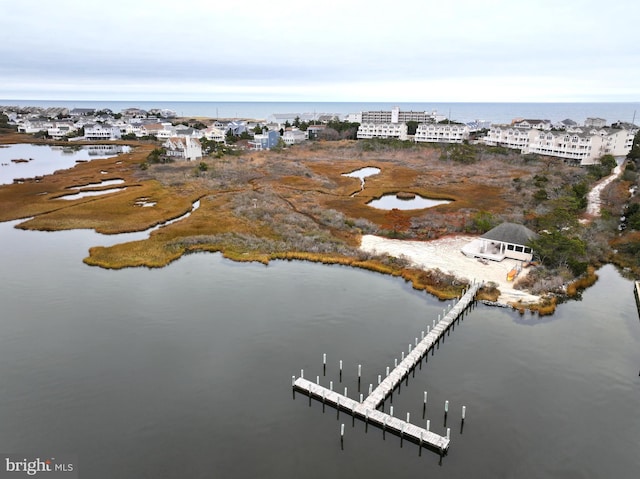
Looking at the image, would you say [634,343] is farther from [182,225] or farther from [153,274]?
[182,225]

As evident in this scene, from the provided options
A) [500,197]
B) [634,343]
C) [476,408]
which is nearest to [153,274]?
[476,408]

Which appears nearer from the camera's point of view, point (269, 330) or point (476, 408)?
point (476, 408)

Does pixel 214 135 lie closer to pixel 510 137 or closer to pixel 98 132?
pixel 98 132

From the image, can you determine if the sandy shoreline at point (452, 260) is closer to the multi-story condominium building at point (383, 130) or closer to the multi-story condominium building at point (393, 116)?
the multi-story condominium building at point (383, 130)

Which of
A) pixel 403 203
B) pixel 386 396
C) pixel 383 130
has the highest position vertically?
pixel 383 130

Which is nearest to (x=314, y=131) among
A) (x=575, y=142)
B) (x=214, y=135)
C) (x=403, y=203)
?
(x=214, y=135)

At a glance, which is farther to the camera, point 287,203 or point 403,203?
point 403,203

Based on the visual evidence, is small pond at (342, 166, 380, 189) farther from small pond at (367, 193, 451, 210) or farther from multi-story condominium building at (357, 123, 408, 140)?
multi-story condominium building at (357, 123, 408, 140)
